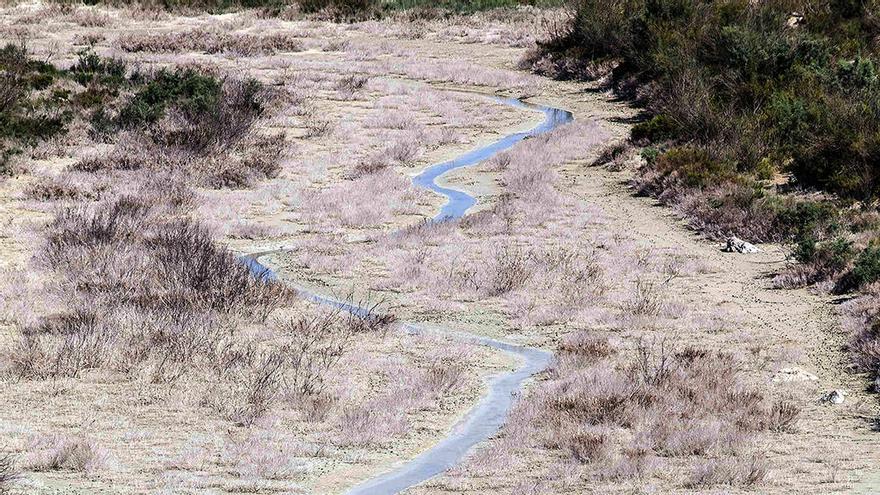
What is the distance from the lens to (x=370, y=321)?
46.0 feet

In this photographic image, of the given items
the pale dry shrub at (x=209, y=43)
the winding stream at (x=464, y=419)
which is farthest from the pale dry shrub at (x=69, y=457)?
the pale dry shrub at (x=209, y=43)

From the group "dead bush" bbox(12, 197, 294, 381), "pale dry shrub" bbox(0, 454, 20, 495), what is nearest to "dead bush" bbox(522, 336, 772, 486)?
"dead bush" bbox(12, 197, 294, 381)

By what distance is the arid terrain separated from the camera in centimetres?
986

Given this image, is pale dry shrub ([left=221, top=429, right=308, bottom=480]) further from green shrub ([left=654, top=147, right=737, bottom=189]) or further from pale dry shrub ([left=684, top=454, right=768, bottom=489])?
green shrub ([left=654, top=147, right=737, bottom=189])

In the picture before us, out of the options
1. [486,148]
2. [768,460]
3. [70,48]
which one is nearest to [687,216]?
[486,148]

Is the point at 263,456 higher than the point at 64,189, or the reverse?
the point at 263,456

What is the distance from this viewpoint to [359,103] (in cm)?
3319

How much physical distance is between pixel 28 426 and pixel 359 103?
76.4 ft

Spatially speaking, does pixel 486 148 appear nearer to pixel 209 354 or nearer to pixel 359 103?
pixel 359 103

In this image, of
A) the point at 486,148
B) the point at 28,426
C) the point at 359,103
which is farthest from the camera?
the point at 359,103

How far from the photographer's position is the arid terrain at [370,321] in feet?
32.3

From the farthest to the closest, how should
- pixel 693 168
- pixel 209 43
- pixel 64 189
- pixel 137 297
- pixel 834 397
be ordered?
pixel 209 43, pixel 693 168, pixel 64 189, pixel 137 297, pixel 834 397

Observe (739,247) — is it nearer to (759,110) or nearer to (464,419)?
(759,110)

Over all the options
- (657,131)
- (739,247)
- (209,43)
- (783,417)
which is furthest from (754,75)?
(209,43)
